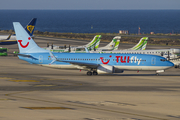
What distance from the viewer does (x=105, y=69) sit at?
179ft

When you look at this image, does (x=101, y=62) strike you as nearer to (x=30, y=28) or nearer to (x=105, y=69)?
(x=105, y=69)

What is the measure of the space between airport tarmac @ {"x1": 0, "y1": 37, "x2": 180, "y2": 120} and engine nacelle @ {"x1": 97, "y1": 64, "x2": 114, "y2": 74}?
37.7 inches

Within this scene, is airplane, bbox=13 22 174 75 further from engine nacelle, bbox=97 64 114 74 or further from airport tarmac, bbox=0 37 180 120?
airport tarmac, bbox=0 37 180 120

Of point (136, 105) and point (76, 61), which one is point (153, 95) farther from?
point (76, 61)

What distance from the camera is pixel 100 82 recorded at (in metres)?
48.9

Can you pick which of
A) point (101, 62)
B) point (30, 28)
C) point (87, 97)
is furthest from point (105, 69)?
point (30, 28)

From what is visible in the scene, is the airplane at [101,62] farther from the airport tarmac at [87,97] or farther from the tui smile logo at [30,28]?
the tui smile logo at [30,28]

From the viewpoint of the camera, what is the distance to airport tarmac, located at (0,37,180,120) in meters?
28.8

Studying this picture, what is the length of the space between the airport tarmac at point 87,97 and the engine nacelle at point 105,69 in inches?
37.7

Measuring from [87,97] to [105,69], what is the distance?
17878mm

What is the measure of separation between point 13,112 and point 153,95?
58.3ft

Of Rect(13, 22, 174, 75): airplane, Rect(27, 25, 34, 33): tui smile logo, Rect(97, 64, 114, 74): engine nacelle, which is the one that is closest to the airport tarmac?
Rect(97, 64, 114, 74): engine nacelle

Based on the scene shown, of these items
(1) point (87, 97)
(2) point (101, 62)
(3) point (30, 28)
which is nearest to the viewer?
(1) point (87, 97)

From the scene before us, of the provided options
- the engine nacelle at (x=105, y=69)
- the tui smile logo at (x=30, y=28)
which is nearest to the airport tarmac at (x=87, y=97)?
the engine nacelle at (x=105, y=69)
